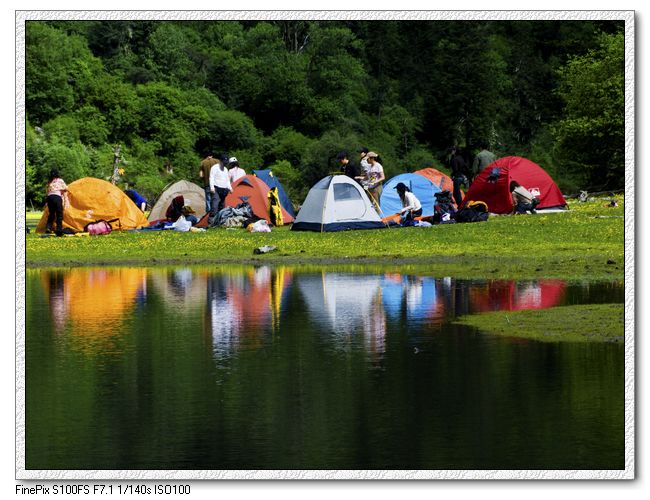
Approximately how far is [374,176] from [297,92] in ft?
187

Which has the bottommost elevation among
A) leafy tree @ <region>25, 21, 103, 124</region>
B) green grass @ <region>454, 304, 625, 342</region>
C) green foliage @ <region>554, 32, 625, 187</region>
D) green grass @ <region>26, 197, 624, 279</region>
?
green grass @ <region>454, 304, 625, 342</region>

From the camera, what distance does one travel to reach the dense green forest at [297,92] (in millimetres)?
76938

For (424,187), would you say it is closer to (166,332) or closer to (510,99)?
(166,332)

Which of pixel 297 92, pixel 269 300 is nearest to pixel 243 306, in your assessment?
pixel 269 300

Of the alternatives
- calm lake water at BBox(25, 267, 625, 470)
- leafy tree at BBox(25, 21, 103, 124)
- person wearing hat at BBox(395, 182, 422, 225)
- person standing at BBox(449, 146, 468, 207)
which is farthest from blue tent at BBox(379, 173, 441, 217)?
leafy tree at BBox(25, 21, 103, 124)

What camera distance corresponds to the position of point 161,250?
3147 cm

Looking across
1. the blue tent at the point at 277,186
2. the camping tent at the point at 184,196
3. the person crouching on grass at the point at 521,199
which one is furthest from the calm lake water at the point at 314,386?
the camping tent at the point at 184,196

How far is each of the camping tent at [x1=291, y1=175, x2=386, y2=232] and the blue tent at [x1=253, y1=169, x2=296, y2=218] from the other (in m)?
4.03

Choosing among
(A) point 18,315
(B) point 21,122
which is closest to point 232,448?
(A) point 18,315

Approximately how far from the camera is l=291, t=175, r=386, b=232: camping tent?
34938 millimetres

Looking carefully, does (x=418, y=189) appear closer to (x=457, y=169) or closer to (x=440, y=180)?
(x=457, y=169)

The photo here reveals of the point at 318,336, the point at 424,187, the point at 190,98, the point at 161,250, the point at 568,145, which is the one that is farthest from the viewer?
the point at 190,98

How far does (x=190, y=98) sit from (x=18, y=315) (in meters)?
74.0

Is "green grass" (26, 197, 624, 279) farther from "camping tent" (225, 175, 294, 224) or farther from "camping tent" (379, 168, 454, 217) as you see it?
"camping tent" (379, 168, 454, 217)
